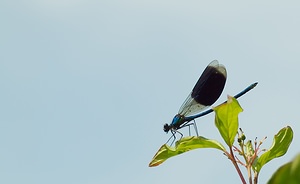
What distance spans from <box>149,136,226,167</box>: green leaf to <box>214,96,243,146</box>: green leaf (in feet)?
0.35

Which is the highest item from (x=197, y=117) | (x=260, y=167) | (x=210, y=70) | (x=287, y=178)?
Answer: (x=210, y=70)

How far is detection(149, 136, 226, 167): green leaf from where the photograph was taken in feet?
10.5

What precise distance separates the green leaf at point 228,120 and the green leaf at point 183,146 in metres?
0.11

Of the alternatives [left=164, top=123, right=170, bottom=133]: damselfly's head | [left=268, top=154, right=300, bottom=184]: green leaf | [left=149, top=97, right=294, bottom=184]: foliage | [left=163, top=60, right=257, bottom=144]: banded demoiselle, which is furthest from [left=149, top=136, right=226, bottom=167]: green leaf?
[left=164, top=123, right=170, bottom=133]: damselfly's head

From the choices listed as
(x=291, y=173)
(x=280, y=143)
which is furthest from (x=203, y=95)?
(x=291, y=173)

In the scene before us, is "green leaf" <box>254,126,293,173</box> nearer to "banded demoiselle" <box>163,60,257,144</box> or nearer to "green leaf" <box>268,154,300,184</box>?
"green leaf" <box>268,154,300,184</box>

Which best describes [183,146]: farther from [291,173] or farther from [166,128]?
[166,128]

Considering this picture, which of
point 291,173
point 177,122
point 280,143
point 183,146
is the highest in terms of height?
point 177,122

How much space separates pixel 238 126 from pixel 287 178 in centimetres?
240

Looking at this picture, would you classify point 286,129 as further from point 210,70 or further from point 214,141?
point 210,70

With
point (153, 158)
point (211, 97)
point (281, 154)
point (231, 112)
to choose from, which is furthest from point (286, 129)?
point (211, 97)

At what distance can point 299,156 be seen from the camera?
68 centimetres

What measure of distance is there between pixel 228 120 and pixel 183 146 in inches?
14.5

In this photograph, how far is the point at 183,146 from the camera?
3213mm
